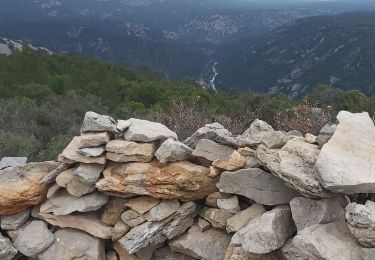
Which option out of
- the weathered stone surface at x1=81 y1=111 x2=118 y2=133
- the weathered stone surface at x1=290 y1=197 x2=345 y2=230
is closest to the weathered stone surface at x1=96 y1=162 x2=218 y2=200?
the weathered stone surface at x1=81 y1=111 x2=118 y2=133

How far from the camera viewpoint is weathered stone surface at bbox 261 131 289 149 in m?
7.54

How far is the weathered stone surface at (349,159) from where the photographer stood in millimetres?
5980

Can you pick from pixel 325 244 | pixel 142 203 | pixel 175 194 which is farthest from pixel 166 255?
pixel 325 244

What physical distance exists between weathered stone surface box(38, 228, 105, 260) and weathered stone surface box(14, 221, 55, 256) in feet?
0.39

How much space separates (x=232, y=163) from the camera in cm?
Answer: 748

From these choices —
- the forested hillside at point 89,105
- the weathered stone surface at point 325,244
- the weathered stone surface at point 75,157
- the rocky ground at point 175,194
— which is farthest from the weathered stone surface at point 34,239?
the forested hillside at point 89,105

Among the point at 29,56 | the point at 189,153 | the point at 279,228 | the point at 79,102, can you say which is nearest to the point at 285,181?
the point at 279,228

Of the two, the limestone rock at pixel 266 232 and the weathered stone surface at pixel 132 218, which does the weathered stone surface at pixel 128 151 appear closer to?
the weathered stone surface at pixel 132 218

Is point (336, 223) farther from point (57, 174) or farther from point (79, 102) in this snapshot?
point (79, 102)

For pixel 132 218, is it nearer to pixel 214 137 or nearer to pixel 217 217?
pixel 217 217

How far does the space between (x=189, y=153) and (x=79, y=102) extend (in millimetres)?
18286

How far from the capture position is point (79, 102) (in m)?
25.2

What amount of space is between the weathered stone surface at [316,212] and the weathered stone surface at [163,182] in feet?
5.24

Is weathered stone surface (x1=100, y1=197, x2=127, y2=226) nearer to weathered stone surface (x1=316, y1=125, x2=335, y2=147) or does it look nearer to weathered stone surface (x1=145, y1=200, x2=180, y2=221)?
weathered stone surface (x1=145, y1=200, x2=180, y2=221)
